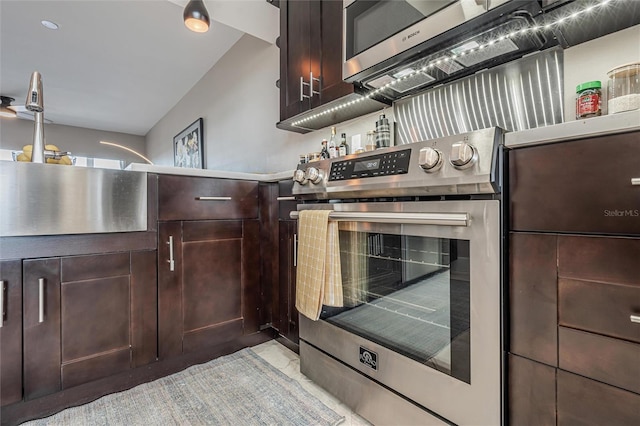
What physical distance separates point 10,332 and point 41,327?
0.09 m

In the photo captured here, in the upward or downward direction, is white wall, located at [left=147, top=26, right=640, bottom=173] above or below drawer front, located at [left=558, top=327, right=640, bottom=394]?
above

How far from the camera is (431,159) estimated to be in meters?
0.88

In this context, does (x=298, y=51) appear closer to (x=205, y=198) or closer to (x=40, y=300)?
(x=205, y=198)

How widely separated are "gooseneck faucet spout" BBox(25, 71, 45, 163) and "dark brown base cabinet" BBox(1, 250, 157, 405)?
54cm

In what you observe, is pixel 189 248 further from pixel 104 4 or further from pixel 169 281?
pixel 104 4

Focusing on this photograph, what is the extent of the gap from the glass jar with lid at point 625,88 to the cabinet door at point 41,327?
204 cm

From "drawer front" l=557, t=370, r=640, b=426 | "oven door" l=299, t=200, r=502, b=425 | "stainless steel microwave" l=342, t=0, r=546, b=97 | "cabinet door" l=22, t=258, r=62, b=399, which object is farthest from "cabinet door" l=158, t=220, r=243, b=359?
"drawer front" l=557, t=370, r=640, b=426

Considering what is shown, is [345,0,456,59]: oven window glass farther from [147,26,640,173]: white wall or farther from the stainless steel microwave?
[147,26,640,173]: white wall

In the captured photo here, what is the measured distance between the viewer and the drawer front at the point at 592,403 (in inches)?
25.1

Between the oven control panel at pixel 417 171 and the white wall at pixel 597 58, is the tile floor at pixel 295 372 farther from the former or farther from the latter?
the white wall at pixel 597 58

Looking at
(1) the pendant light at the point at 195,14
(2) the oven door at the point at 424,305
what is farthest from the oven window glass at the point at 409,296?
(1) the pendant light at the point at 195,14

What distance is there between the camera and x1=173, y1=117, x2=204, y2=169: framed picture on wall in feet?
11.8

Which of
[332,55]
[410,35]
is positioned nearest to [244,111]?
[332,55]

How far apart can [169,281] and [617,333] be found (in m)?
1.67
